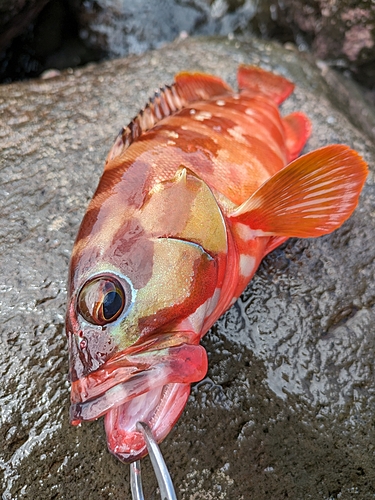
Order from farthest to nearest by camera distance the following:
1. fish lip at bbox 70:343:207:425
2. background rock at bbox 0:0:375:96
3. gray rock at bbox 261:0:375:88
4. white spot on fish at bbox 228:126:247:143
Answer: background rock at bbox 0:0:375:96 → gray rock at bbox 261:0:375:88 → white spot on fish at bbox 228:126:247:143 → fish lip at bbox 70:343:207:425

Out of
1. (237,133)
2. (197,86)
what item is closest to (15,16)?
(197,86)

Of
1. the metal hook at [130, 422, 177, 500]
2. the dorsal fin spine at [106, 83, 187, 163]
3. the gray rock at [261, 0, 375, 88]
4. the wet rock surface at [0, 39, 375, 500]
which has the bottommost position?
the wet rock surface at [0, 39, 375, 500]

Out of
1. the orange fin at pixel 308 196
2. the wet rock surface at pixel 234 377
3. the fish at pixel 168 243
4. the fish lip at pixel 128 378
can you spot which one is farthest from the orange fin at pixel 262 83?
the fish lip at pixel 128 378

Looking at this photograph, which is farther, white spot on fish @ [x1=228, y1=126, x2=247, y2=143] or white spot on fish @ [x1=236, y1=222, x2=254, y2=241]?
white spot on fish @ [x1=228, y1=126, x2=247, y2=143]

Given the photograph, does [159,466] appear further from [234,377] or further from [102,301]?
[234,377]

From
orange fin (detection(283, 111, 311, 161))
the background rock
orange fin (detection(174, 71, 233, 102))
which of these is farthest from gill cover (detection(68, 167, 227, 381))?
the background rock

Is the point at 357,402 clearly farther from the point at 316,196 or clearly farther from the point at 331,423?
the point at 316,196

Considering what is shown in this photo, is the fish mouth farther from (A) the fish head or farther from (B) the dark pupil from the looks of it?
(B) the dark pupil

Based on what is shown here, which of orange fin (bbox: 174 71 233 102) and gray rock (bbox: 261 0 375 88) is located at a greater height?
gray rock (bbox: 261 0 375 88)

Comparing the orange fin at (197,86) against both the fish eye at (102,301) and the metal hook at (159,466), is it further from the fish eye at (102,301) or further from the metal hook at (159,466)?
the metal hook at (159,466)

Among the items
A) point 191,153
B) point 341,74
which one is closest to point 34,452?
point 191,153
